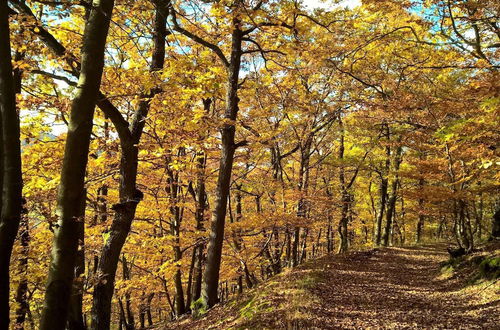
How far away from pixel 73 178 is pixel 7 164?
24.9 inches

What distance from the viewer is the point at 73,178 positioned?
319 centimetres

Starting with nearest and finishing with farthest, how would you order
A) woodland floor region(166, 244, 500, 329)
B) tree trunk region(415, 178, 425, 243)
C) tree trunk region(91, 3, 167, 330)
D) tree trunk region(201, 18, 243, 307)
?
tree trunk region(91, 3, 167, 330) < woodland floor region(166, 244, 500, 329) < tree trunk region(201, 18, 243, 307) < tree trunk region(415, 178, 425, 243)

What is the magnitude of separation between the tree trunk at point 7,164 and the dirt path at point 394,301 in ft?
15.1

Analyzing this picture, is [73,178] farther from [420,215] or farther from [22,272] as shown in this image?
[420,215]

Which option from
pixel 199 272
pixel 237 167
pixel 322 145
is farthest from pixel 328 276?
pixel 322 145

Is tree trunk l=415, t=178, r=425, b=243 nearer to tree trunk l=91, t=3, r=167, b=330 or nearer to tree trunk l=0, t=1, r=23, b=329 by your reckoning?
tree trunk l=91, t=3, r=167, b=330

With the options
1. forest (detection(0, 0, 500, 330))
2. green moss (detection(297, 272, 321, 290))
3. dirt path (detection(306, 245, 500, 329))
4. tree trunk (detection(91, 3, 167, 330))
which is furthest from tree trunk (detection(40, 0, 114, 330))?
green moss (detection(297, 272, 321, 290))

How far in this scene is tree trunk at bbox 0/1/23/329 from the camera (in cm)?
311

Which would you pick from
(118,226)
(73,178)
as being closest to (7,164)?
(73,178)

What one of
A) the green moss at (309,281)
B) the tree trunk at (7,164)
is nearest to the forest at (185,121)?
the tree trunk at (7,164)

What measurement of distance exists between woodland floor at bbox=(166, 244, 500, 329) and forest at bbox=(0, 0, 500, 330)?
165 cm

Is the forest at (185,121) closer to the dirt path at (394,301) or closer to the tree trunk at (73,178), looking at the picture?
the tree trunk at (73,178)

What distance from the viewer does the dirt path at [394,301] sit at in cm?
618

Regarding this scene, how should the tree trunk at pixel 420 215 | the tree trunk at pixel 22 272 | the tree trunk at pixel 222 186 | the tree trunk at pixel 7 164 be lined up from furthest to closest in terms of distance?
the tree trunk at pixel 420 215 → the tree trunk at pixel 222 186 → the tree trunk at pixel 22 272 → the tree trunk at pixel 7 164
